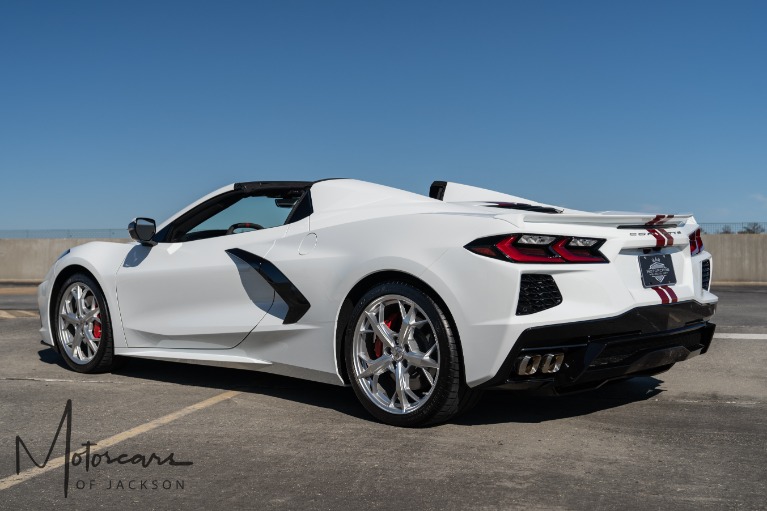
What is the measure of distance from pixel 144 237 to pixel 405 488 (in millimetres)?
3466

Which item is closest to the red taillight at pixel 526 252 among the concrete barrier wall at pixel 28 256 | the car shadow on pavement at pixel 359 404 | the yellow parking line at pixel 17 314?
the car shadow on pavement at pixel 359 404

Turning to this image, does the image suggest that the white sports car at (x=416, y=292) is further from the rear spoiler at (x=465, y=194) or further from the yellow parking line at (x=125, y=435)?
the yellow parking line at (x=125, y=435)

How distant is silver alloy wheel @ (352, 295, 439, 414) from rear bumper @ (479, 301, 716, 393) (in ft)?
1.32

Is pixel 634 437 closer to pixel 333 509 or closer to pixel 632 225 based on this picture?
pixel 632 225

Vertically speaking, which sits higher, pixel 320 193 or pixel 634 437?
pixel 320 193

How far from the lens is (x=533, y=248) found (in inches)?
173

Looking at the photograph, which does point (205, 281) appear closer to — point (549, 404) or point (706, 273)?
point (549, 404)

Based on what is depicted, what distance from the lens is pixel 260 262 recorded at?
5.50 meters

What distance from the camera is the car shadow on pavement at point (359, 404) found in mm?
5082

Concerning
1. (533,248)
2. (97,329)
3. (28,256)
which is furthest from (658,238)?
(28,256)

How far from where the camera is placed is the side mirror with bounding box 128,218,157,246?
637 centimetres

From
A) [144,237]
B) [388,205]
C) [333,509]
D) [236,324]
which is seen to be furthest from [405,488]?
[144,237]

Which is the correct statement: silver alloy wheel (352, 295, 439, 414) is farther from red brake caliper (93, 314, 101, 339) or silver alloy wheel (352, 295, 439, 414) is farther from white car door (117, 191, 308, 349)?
red brake caliper (93, 314, 101, 339)

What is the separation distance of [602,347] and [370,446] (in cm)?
123
